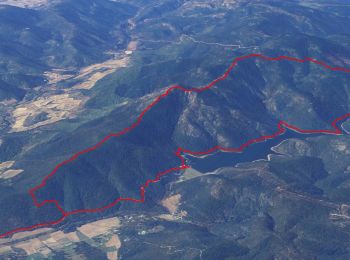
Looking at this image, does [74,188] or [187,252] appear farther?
[74,188]

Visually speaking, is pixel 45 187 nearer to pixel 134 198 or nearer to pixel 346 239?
pixel 134 198

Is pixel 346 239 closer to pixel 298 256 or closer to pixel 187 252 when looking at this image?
pixel 298 256

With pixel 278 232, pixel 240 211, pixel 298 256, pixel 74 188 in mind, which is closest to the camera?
pixel 298 256

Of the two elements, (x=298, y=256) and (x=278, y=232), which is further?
(x=278, y=232)

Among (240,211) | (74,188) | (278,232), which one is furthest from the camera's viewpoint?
(74,188)

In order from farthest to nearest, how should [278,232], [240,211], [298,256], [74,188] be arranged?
1. [74,188]
2. [240,211]
3. [278,232]
4. [298,256]

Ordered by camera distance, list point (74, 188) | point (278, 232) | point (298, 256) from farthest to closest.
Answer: point (74, 188) < point (278, 232) < point (298, 256)

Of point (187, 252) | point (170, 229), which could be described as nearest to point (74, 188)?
point (170, 229)

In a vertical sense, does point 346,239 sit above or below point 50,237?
above

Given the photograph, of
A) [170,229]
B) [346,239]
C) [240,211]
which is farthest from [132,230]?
[346,239]
